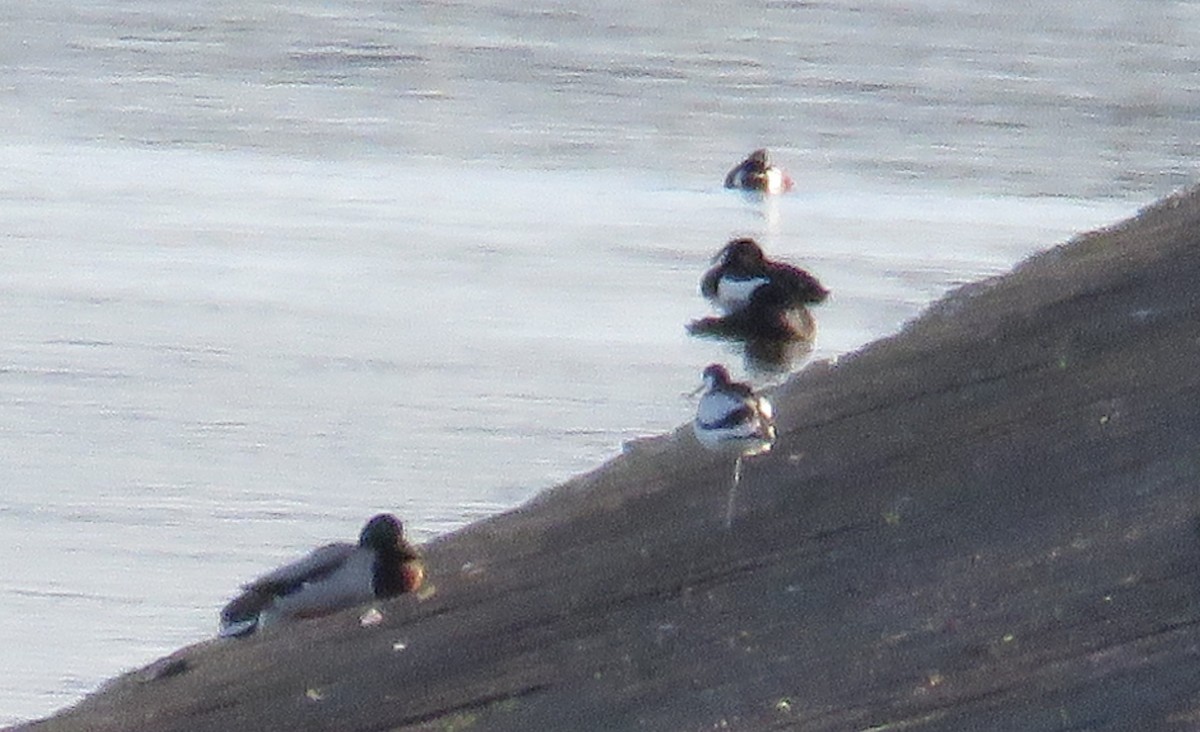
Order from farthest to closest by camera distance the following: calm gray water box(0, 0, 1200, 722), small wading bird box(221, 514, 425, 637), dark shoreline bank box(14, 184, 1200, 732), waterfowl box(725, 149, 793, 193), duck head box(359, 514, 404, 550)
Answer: waterfowl box(725, 149, 793, 193)
calm gray water box(0, 0, 1200, 722)
duck head box(359, 514, 404, 550)
small wading bird box(221, 514, 425, 637)
dark shoreline bank box(14, 184, 1200, 732)

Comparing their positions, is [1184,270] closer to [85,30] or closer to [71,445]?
[71,445]

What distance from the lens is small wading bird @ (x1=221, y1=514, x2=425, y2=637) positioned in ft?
17.8

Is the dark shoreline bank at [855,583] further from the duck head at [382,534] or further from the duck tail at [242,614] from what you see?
the duck tail at [242,614]

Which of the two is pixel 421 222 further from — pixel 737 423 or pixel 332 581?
pixel 737 423

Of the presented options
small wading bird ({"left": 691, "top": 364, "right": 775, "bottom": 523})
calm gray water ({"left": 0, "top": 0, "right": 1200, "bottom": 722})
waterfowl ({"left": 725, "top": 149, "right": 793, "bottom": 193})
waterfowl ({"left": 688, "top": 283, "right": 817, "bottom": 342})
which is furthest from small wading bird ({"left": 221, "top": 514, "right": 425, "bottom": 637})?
waterfowl ({"left": 725, "top": 149, "right": 793, "bottom": 193})

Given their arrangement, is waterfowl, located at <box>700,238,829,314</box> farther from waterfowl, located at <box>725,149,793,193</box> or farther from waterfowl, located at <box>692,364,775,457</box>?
waterfowl, located at <box>692,364,775,457</box>

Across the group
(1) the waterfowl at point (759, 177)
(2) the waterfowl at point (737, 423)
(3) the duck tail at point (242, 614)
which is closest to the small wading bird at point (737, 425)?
(2) the waterfowl at point (737, 423)

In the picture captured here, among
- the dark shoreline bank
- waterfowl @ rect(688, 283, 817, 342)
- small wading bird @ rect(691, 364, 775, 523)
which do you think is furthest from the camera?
waterfowl @ rect(688, 283, 817, 342)

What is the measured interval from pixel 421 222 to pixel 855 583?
7.18 m

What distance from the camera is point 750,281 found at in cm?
968

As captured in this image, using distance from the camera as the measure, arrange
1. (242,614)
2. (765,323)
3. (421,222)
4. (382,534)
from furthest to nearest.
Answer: (421,222) < (765,323) < (382,534) < (242,614)

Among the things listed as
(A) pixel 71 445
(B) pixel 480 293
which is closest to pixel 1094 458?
(A) pixel 71 445

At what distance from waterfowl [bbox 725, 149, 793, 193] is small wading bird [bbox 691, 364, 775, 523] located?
6.33 meters

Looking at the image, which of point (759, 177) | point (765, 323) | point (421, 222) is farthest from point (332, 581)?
point (759, 177)
